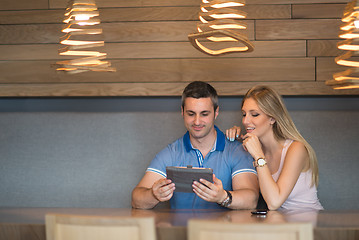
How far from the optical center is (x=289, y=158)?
2951 mm

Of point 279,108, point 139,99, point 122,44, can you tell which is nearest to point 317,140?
point 279,108

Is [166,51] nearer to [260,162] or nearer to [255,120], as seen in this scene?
[255,120]

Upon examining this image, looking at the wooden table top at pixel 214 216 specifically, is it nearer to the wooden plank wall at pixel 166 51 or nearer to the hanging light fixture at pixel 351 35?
the hanging light fixture at pixel 351 35

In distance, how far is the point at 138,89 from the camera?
3.61 meters

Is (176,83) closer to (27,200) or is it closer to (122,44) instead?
(122,44)

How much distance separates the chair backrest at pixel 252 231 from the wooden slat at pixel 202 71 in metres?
1.89

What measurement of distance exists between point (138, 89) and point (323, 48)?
1328mm

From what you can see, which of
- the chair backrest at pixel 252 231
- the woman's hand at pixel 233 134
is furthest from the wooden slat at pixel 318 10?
the chair backrest at pixel 252 231

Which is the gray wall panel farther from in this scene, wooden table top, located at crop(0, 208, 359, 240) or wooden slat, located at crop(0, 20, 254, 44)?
wooden table top, located at crop(0, 208, 359, 240)

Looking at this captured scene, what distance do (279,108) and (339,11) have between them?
924 millimetres

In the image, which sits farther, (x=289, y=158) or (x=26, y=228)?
(x=289, y=158)

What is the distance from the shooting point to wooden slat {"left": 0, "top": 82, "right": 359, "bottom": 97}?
352cm

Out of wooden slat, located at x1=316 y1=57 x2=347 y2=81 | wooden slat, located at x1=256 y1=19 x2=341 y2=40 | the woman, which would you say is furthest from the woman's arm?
wooden slat, located at x1=256 y1=19 x2=341 y2=40

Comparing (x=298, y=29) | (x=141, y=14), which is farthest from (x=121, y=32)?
(x=298, y=29)
